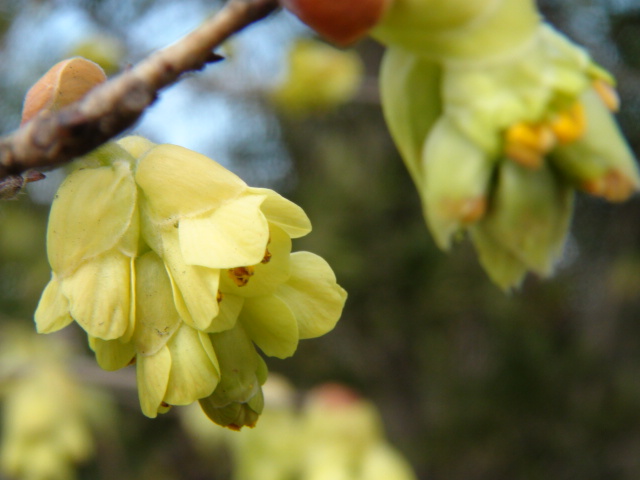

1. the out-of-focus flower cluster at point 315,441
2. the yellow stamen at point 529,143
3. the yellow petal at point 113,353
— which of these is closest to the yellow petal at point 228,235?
the yellow petal at point 113,353

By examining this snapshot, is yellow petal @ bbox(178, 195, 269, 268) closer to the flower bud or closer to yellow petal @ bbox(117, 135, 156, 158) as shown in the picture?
yellow petal @ bbox(117, 135, 156, 158)

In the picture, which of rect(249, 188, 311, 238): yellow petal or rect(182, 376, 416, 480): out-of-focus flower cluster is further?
rect(182, 376, 416, 480): out-of-focus flower cluster

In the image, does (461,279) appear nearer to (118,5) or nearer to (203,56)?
(118,5)

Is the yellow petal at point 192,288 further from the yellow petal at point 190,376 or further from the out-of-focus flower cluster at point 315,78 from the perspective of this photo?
the out-of-focus flower cluster at point 315,78

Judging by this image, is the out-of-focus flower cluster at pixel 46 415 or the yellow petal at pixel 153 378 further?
the out-of-focus flower cluster at pixel 46 415

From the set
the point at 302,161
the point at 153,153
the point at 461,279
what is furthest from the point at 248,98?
the point at 153,153

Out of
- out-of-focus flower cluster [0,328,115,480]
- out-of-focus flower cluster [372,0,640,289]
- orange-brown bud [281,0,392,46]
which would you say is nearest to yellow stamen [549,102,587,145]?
out-of-focus flower cluster [372,0,640,289]

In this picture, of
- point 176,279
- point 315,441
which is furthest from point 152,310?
point 315,441
